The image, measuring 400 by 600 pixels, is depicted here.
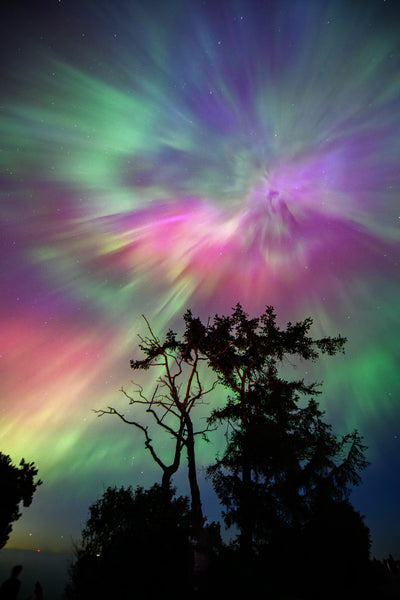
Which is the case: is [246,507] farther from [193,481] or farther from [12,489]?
[12,489]

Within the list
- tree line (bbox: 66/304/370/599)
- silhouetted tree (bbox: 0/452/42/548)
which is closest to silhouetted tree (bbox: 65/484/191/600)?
tree line (bbox: 66/304/370/599)

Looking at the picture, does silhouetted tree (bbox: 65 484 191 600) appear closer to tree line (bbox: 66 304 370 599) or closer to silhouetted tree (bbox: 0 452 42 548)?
tree line (bbox: 66 304 370 599)

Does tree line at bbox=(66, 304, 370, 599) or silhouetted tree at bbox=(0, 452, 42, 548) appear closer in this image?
tree line at bbox=(66, 304, 370, 599)

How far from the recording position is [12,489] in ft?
72.9

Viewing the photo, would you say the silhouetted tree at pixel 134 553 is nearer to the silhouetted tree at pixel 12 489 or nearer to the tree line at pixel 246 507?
the tree line at pixel 246 507

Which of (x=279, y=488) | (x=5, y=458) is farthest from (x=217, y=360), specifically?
(x=5, y=458)

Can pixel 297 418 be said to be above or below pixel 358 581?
above

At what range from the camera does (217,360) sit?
65.7ft

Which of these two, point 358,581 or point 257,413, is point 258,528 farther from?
point 257,413

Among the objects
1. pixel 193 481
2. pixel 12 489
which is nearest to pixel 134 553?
pixel 193 481

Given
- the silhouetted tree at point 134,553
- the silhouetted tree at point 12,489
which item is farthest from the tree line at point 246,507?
the silhouetted tree at point 12,489

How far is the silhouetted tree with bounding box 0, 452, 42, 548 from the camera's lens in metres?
21.5

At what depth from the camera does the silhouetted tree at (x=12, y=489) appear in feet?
70.6

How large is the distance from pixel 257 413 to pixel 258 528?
251 inches
